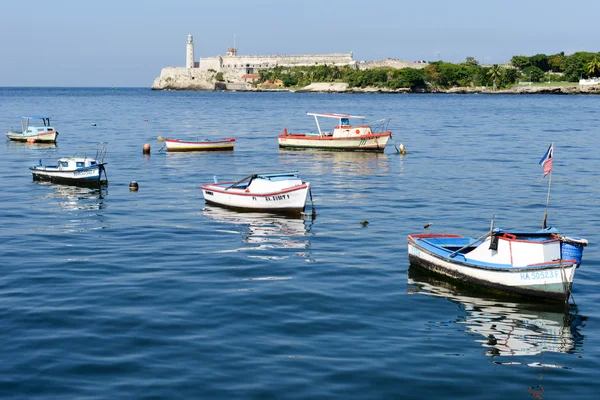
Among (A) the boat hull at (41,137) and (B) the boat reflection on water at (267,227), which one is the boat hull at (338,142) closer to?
(A) the boat hull at (41,137)

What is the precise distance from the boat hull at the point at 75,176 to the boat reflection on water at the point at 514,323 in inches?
1031

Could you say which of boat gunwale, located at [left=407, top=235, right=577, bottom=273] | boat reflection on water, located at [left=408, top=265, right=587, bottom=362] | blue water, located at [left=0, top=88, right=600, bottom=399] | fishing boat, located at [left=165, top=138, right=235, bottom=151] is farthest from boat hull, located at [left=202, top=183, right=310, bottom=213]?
fishing boat, located at [left=165, top=138, right=235, bottom=151]

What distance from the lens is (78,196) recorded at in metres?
42.4

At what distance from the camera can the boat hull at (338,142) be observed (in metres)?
68.2

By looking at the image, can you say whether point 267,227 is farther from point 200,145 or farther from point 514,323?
point 200,145

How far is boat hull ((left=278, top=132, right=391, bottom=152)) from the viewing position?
68175 mm

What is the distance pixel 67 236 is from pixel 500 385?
68.6 ft

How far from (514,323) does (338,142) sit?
49415mm

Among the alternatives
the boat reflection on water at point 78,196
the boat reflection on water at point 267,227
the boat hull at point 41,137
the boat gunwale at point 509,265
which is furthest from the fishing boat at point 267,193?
the boat hull at point 41,137

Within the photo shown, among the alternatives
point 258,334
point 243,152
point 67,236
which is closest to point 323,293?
point 258,334

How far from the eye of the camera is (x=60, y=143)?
76.1 metres

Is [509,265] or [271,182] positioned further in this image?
[271,182]

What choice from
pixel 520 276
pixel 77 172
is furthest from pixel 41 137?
pixel 520 276

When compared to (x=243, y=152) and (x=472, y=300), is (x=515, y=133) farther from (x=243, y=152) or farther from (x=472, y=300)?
(x=472, y=300)
